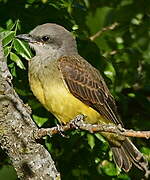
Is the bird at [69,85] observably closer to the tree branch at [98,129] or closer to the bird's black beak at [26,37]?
the bird's black beak at [26,37]

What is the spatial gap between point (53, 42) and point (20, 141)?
1.62 meters

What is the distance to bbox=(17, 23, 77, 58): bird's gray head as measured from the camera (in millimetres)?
4667

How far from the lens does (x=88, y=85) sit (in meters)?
4.72

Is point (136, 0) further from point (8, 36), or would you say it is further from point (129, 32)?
point (8, 36)

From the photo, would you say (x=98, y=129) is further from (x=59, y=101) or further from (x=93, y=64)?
(x=93, y=64)

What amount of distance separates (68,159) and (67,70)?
726 millimetres

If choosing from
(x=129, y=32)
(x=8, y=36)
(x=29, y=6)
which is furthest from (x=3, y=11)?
(x=129, y=32)

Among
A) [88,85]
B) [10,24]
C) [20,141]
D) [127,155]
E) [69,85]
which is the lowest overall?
[127,155]

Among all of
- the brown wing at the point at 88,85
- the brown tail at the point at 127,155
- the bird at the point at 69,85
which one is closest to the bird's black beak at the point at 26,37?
the bird at the point at 69,85

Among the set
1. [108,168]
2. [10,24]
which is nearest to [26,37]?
[10,24]

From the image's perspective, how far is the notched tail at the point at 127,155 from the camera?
4442mm

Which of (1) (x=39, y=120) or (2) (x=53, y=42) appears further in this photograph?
(2) (x=53, y=42)

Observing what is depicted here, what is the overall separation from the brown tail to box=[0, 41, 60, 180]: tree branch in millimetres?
1077

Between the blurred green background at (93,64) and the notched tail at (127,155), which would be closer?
the blurred green background at (93,64)
